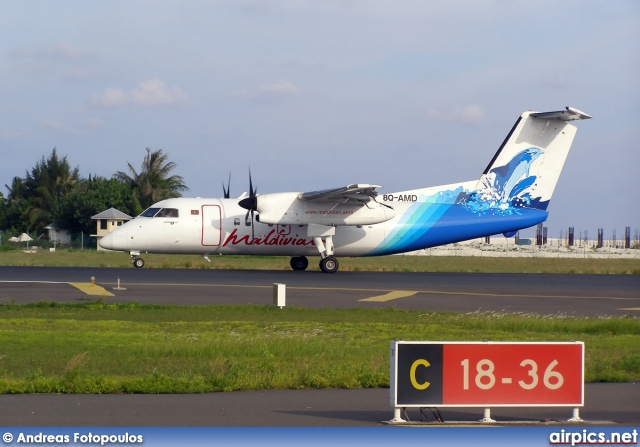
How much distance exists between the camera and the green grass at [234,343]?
12.1 m

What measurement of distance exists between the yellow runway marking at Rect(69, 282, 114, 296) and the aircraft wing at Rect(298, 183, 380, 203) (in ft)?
33.6

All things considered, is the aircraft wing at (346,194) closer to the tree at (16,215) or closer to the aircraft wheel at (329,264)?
the aircraft wheel at (329,264)

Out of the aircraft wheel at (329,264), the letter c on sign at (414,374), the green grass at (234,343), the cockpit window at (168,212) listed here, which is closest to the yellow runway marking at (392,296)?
the green grass at (234,343)

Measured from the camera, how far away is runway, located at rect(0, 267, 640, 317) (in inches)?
911

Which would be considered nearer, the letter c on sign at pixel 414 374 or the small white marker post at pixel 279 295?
→ the letter c on sign at pixel 414 374

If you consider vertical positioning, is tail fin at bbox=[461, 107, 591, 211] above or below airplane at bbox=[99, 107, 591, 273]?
above

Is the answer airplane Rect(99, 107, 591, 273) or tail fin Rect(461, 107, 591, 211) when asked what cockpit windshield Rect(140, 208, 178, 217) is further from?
tail fin Rect(461, 107, 591, 211)

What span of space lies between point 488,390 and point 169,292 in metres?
16.7

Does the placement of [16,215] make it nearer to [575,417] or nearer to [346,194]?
[346,194]

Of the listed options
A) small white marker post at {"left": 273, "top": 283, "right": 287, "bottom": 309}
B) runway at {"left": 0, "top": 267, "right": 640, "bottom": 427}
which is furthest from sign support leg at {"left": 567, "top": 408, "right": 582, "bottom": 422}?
small white marker post at {"left": 273, "top": 283, "right": 287, "bottom": 309}

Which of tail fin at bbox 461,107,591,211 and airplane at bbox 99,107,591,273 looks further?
tail fin at bbox 461,107,591,211

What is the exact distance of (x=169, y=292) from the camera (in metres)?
24.8

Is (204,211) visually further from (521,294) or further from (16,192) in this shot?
(16,192)

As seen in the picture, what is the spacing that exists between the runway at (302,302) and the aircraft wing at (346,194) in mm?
3052
